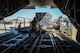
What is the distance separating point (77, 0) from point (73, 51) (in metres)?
1.34

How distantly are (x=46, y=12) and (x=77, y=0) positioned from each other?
7.67 m

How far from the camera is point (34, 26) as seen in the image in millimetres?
8414

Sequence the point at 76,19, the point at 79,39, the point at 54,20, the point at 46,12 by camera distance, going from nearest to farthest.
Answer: the point at 76,19 → the point at 79,39 → the point at 46,12 → the point at 54,20

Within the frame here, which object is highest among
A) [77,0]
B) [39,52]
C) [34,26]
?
[77,0]

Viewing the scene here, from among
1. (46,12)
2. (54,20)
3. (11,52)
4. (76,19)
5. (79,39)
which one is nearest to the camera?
(76,19)

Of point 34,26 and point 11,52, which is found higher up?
point 34,26

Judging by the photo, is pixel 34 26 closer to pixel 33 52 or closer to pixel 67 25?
pixel 67 25

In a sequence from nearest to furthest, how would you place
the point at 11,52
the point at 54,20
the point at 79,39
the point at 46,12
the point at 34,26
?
the point at 11,52 → the point at 79,39 → the point at 34,26 → the point at 46,12 → the point at 54,20

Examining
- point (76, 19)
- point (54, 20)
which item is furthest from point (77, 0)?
point (54, 20)

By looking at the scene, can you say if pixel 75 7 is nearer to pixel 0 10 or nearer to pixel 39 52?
pixel 39 52

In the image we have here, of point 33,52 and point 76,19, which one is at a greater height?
point 76,19

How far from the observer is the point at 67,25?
10.8 metres

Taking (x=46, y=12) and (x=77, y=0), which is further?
(x=46, y=12)

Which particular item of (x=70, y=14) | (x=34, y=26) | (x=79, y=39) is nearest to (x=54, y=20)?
(x=34, y=26)
